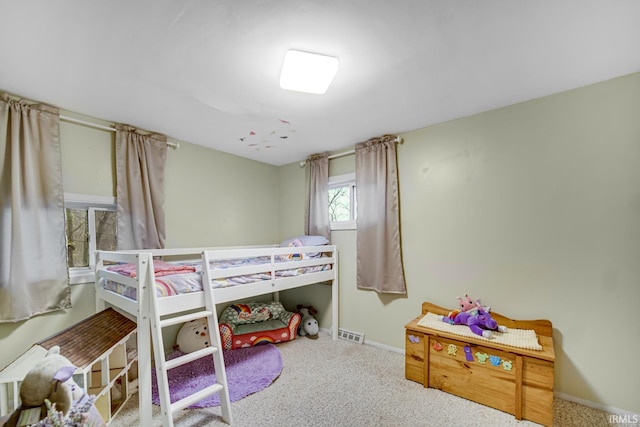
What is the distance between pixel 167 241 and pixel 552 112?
351 cm

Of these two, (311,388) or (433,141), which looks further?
(433,141)

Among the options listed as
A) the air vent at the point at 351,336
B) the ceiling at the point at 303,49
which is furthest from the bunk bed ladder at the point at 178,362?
the air vent at the point at 351,336

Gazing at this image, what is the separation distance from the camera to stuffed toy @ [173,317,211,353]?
265 cm

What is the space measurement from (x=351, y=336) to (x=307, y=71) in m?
2.67

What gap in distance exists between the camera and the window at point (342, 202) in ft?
10.6

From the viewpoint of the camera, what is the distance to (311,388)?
2125 millimetres

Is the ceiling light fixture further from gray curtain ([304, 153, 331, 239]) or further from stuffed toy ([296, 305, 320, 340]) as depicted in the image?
stuffed toy ([296, 305, 320, 340])

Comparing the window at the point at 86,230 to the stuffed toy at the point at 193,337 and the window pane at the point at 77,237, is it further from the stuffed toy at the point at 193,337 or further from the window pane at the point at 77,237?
the stuffed toy at the point at 193,337

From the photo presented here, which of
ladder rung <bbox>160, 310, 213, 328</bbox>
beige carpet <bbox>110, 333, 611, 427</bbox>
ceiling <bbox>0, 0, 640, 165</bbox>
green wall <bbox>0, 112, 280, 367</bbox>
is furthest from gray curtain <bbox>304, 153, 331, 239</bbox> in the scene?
ladder rung <bbox>160, 310, 213, 328</bbox>

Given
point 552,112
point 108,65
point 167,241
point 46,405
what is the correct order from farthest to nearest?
1. point 167,241
2. point 552,112
3. point 108,65
4. point 46,405

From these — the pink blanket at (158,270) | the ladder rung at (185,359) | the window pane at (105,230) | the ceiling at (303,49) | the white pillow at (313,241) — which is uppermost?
the ceiling at (303,49)

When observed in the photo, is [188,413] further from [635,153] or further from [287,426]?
[635,153]

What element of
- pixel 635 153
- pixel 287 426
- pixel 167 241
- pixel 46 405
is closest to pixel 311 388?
pixel 287 426

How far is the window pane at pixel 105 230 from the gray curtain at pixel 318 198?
199 cm
